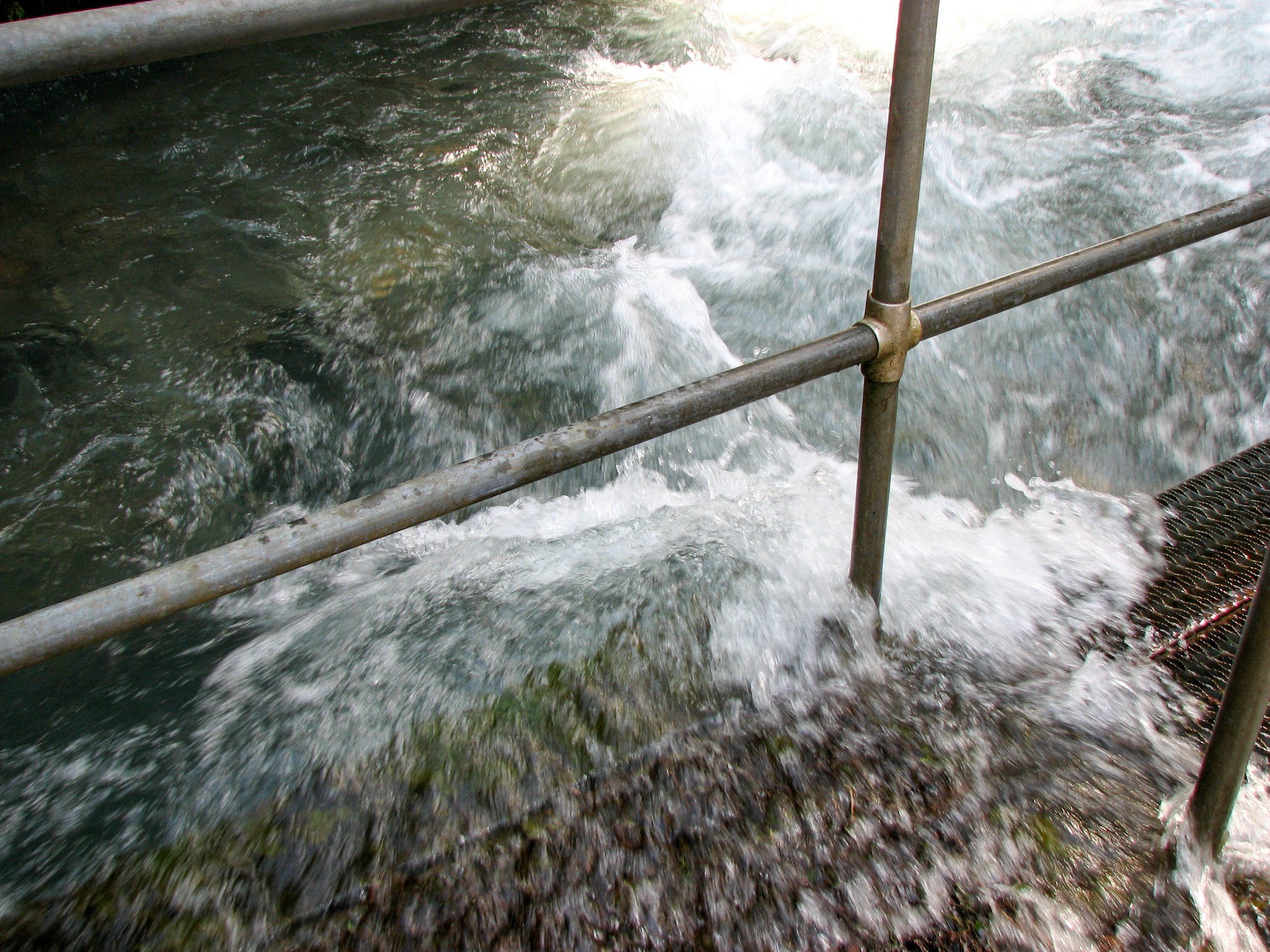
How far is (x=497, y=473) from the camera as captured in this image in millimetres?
1027

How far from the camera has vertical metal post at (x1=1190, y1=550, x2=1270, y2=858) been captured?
1.00m

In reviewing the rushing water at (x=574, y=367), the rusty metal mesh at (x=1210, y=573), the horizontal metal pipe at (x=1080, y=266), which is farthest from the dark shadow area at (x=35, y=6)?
the rusty metal mesh at (x=1210, y=573)

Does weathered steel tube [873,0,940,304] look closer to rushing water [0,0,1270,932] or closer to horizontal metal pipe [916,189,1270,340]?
horizontal metal pipe [916,189,1270,340]

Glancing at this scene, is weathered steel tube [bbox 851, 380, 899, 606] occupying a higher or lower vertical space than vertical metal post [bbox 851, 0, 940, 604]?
lower

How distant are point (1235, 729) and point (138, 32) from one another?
1.71 metres

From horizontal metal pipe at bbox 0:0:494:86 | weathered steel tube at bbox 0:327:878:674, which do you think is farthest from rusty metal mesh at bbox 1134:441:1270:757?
horizontal metal pipe at bbox 0:0:494:86

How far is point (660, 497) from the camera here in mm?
2820

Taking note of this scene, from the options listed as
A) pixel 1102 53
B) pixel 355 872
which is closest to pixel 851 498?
pixel 355 872

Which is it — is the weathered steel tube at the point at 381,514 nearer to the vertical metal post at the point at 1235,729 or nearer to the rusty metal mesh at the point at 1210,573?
the vertical metal post at the point at 1235,729

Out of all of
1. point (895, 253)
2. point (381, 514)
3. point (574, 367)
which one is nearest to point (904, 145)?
point (895, 253)

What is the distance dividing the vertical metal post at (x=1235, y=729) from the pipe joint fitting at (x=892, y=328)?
22.2 inches

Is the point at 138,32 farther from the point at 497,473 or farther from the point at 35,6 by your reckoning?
the point at 35,6

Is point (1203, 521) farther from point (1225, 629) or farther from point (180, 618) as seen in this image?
point (180, 618)

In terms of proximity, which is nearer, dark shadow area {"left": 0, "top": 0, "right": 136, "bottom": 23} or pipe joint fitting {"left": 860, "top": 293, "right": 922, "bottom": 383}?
pipe joint fitting {"left": 860, "top": 293, "right": 922, "bottom": 383}
